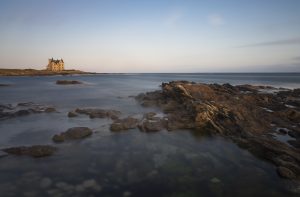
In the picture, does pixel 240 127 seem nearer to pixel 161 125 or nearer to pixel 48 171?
pixel 161 125

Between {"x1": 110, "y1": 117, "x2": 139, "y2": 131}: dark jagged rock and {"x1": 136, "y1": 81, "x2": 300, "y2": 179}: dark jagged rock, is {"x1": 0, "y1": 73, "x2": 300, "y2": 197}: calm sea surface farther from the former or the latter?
{"x1": 110, "y1": 117, "x2": 139, "y2": 131}: dark jagged rock

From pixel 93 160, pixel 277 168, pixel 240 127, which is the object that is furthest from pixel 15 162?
pixel 240 127

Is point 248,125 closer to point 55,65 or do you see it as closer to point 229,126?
point 229,126

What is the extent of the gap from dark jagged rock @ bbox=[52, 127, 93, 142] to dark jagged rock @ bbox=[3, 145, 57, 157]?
173cm

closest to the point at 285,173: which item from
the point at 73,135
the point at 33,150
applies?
the point at 73,135

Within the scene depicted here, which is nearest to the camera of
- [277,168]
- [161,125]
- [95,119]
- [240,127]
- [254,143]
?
[277,168]

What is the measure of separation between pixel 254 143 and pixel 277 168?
2923mm

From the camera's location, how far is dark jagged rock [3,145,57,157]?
1164 cm

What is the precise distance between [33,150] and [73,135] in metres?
2.93

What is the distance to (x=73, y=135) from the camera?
573 inches

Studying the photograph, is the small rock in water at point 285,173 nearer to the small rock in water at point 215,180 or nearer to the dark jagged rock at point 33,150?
the small rock in water at point 215,180

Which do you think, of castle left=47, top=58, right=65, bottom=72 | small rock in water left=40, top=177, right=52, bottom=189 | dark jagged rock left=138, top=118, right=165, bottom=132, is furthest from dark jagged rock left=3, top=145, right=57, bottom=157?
A: castle left=47, top=58, right=65, bottom=72

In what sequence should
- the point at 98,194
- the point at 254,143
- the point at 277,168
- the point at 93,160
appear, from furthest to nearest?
the point at 254,143 < the point at 93,160 < the point at 277,168 < the point at 98,194

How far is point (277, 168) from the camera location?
1061 centimetres
